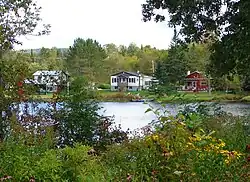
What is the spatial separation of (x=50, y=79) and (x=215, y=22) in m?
5.02

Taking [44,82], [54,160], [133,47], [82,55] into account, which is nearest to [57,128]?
[44,82]

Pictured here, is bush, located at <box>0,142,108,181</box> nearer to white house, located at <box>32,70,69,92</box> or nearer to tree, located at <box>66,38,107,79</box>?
white house, located at <box>32,70,69,92</box>

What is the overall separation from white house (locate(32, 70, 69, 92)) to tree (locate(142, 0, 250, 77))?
3.60 meters

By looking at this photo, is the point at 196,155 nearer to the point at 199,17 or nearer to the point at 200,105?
the point at 200,105

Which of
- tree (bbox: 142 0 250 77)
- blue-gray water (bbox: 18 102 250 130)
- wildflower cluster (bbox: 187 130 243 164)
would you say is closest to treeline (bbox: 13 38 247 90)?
blue-gray water (bbox: 18 102 250 130)

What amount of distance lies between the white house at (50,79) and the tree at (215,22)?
11.8 ft

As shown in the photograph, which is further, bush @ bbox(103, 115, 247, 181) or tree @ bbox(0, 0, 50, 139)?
→ tree @ bbox(0, 0, 50, 139)

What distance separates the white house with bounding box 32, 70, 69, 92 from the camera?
8789 millimetres

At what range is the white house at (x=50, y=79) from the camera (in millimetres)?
8789

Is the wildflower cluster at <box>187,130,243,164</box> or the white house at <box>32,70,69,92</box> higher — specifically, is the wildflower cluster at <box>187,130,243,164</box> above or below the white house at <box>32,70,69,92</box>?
below

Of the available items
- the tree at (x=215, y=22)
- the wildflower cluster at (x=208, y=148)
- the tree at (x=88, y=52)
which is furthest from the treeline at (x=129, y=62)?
the wildflower cluster at (x=208, y=148)

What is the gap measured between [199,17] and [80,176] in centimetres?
875

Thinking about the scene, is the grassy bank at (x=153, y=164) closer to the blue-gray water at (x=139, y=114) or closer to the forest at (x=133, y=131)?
the forest at (x=133, y=131)

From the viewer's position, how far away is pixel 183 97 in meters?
8.30
